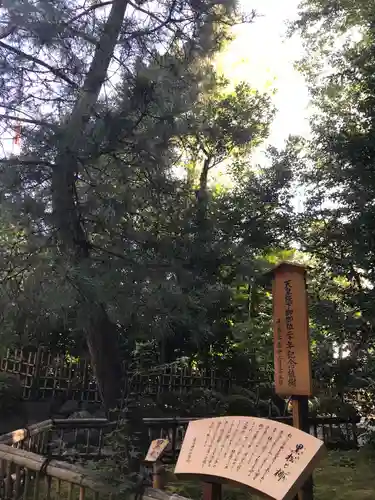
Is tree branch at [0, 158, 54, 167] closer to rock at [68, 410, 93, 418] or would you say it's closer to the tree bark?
the tree bark

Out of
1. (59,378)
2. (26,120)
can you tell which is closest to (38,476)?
(26,120)

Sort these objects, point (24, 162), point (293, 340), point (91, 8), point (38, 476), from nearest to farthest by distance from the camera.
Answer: point (38, 476) → point (293, 340) → point (24, 162) → point (91, 8)

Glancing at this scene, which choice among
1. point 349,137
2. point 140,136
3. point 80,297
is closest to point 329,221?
point 349,137

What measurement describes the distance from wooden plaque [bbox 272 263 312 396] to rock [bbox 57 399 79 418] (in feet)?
16.0

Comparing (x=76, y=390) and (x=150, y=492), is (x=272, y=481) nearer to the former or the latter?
(x=150, y=492)

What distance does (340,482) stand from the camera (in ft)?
18.2

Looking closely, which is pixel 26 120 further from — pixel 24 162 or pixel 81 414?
pixel 81 414

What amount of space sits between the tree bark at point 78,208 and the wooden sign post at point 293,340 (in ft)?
4.98

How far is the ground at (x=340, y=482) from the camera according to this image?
4.79 meters

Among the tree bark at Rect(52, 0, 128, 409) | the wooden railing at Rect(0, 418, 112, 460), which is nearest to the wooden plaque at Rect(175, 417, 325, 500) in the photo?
the tree bark at Rect(52, 0, 128, 409)

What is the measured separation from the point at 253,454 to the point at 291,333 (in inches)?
55.1

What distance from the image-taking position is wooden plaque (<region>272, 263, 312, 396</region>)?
3.53m

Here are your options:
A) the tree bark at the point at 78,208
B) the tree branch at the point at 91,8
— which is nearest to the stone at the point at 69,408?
the tree bark at the point at 78,208

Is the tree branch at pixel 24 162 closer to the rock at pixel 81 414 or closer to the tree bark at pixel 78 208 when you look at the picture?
the tree bark at pixel 78 208
